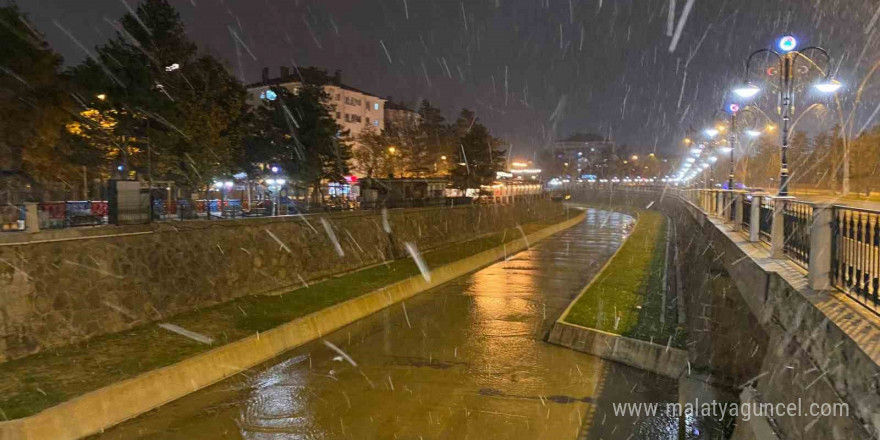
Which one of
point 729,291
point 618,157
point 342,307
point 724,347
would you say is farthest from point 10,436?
point 618,157

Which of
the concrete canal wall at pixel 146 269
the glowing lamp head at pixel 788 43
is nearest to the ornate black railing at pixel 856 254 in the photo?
the glowing lamp head at pixel 788 43

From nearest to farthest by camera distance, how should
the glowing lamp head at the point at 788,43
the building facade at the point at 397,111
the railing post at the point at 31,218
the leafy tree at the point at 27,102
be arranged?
the glowing lamp head at the point at 788,43, the railing post at the point at 31,218, the leafy tree at the point at 27,102, the building facade at the point at 397,111

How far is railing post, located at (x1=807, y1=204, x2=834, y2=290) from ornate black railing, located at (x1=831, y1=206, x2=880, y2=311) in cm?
5

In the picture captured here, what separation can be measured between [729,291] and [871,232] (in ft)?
18.5

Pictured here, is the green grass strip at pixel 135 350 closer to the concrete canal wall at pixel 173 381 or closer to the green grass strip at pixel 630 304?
the concrete canal wall at pixel 173 381

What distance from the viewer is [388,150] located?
224 feet

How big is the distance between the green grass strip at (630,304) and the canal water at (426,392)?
43.5 inches

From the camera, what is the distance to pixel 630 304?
1636 cm

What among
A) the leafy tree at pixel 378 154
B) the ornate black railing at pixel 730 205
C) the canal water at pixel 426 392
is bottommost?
the canal water at pixel 426 392

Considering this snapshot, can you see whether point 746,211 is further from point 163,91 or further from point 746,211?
point 163,91

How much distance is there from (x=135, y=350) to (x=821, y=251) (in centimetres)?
1064

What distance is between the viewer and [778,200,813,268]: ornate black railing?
7.78 meters

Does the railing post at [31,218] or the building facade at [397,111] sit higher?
the building facade at [397,111]

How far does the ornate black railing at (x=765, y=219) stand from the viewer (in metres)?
12.0
